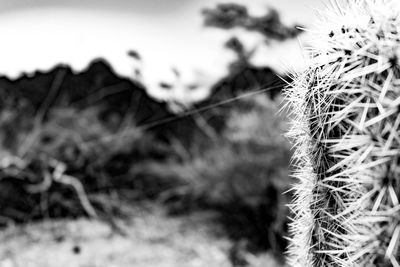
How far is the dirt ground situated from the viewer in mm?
3131

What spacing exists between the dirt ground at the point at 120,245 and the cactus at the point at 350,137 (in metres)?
2.00

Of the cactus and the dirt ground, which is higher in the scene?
the cactus

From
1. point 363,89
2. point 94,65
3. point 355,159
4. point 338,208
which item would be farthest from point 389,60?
point 94,65

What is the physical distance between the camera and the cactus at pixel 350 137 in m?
1.01

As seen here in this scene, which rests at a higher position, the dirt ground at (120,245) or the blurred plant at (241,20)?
the blurred plant at (241,20)

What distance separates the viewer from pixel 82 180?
3979 millimetres

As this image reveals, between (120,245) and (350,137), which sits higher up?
(350,137)

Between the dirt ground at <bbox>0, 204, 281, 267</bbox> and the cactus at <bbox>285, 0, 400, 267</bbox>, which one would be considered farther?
the dirt ground at <bbox>0, 204, 281, 267</bbox>

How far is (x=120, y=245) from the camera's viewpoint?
3.49 meters

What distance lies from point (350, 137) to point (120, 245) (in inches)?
107

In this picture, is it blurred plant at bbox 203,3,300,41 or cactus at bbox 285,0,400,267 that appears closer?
cactus at bbox 285,0,400,267

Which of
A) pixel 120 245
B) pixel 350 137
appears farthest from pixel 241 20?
pixel 350 137

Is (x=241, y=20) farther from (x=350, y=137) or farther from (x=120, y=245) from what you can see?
(x=350, y=137)

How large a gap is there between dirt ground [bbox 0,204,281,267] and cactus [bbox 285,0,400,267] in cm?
200
